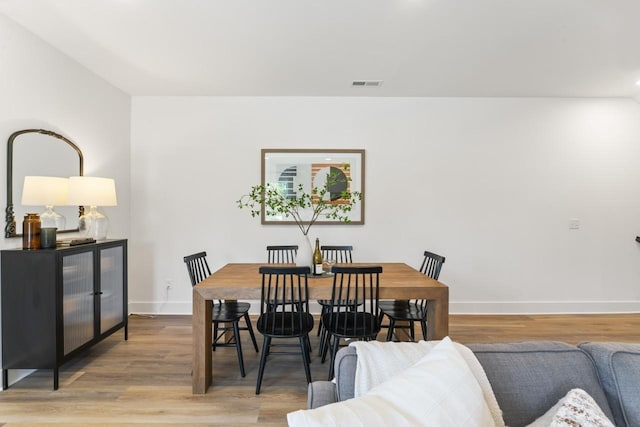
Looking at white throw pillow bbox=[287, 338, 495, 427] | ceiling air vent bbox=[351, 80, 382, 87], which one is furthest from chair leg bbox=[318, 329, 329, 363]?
ceiling air vent bbox=[351, 80, 382, 87]

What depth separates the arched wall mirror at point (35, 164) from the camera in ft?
7.85

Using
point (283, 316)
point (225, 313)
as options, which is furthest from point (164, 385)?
point (283, 316)

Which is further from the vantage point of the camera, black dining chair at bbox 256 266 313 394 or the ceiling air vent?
the ceiling air vent

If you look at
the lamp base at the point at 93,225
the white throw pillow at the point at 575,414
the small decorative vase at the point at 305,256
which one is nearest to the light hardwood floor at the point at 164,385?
the small decorative vase at the point at 305,256

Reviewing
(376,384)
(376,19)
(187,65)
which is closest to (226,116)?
(187,65)

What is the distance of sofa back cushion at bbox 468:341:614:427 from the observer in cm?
103

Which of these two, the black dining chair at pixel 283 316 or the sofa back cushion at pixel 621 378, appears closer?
the sofa back cushion at pixel 621 378

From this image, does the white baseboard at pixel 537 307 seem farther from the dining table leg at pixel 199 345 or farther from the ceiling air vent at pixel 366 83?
the dining table leg at pixel 199 345

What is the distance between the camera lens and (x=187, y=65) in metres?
3.09

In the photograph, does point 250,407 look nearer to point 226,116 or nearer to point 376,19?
point 376,19

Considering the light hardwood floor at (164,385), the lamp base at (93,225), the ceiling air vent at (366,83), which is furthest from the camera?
the ceiling air vent at (366,83)

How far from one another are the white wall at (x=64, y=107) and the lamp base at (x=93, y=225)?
1.46ft

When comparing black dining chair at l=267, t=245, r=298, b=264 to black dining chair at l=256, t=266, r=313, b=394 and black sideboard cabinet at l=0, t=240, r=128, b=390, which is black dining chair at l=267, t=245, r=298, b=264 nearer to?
black dining chair at l=256, t=266, r=313, b=394

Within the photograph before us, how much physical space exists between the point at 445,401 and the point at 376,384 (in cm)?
21
